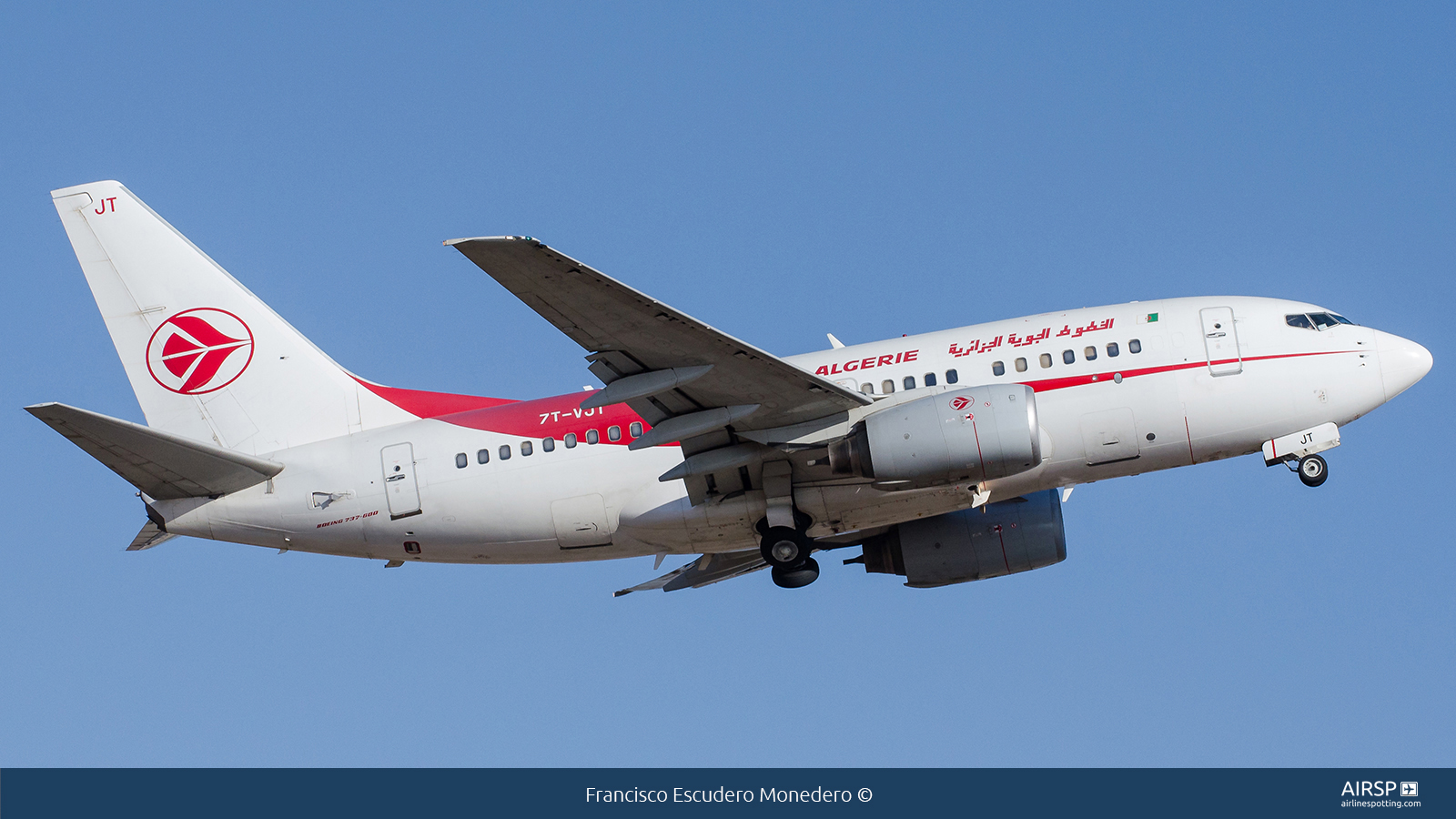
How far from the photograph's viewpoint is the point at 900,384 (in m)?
28.0

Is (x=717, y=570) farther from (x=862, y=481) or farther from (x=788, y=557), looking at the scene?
(x=862, y=481)

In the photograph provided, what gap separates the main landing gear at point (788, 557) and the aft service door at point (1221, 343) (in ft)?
29.6

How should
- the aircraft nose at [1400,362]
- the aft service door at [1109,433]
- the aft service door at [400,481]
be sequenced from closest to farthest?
the aft service door at [1109,433] → the aircraft nose at [1400,362] → the aft service door at [400,481]

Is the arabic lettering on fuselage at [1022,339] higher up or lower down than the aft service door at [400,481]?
higher up

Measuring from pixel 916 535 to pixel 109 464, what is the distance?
17.5 metres

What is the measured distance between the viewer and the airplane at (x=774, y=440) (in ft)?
86.6

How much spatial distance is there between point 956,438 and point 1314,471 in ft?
26.2

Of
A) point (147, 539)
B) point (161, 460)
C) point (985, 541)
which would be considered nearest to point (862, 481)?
point (985, 541)

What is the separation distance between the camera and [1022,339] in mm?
28266

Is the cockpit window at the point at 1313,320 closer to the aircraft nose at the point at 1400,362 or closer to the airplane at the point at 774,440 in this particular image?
the airplane at the point at 774,440

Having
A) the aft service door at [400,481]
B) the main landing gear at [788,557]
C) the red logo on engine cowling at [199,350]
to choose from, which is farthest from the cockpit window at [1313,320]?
the red logo on engine cowling at [199,350]

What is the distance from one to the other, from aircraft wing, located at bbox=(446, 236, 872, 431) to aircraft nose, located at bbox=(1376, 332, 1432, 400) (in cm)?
1102

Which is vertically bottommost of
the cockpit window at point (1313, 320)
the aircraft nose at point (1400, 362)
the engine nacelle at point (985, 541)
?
the engine nacelle at point (985, 541)

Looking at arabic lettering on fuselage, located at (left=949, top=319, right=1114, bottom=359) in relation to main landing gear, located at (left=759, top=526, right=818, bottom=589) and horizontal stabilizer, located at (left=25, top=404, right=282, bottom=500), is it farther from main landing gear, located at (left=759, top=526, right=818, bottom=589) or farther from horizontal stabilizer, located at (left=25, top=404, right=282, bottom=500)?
horizontal stabilizer, located at (left=25, top=404, right=282, bottom=500)
